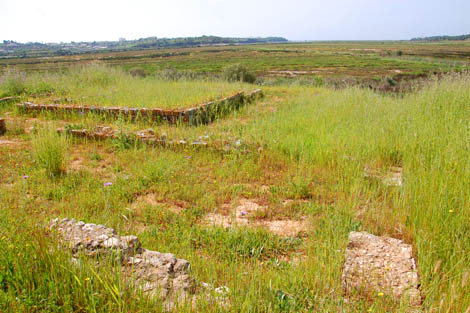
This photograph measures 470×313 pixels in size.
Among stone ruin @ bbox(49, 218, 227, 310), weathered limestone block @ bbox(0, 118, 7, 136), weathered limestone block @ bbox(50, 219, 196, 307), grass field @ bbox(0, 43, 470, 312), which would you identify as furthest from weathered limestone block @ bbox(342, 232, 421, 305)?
weathered limestone block @ bbox(0, 118, 7, 136)

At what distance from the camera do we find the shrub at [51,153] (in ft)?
16.6

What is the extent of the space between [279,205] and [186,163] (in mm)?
2052

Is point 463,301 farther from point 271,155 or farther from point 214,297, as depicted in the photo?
point 271,155

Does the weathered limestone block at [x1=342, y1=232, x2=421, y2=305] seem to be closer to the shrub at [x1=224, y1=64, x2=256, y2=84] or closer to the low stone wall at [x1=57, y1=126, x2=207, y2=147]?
the low stone wall at [x1=57, y1=126, x2=207, y2=147]

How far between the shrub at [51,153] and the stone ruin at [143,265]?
101 inches

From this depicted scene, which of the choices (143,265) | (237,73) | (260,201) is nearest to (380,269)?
(143,265)

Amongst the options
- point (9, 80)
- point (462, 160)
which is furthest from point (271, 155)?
point (9, 80)

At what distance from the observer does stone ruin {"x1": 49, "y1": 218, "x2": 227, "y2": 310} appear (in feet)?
6.93

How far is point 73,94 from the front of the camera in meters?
11.7

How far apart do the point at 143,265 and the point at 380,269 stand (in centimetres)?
181

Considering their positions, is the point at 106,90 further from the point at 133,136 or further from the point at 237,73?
the point at 237,73

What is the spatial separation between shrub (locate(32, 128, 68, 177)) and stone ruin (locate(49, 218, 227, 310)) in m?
2.56

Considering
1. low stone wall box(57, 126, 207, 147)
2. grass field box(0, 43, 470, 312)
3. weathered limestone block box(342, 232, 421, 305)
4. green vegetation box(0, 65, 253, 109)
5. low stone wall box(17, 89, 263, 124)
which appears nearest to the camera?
grass field box(0, 43, 470, 312)

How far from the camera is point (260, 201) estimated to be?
437 cm
